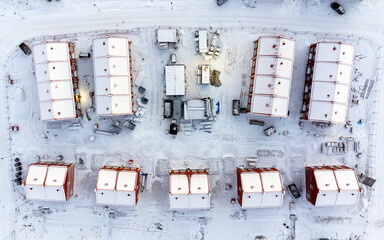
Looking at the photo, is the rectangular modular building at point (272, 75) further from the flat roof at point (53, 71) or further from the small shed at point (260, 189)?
the flat roof at point (53, 71)

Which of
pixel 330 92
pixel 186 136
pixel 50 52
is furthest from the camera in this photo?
pixel 186 136

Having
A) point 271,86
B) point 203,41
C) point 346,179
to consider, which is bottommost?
point 346,179

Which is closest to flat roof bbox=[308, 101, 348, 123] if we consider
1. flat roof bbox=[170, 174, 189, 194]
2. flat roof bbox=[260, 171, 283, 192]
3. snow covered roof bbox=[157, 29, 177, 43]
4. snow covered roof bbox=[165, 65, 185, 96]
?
flat roof bbox=[260, 171, 283, 192]

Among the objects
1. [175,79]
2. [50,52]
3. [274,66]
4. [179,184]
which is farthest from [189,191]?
[50,52]

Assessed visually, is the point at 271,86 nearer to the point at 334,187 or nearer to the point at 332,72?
the point at 332,72

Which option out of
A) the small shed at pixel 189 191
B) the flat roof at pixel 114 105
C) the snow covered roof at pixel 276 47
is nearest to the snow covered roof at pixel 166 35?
the flat roof at pixel 114 105

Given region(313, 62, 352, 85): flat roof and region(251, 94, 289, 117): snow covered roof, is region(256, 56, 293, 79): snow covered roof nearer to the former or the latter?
region(251, 94, 289, 117): snow covered roof

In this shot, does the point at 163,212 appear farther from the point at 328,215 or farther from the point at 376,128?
the point at 376,128
